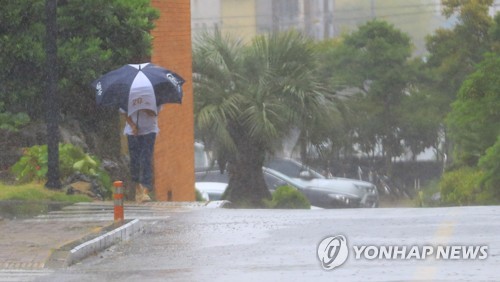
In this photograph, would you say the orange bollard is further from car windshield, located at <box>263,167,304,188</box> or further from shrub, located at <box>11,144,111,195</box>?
car windshield, located at <box>263,167,304,188</box>

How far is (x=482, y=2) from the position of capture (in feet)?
121

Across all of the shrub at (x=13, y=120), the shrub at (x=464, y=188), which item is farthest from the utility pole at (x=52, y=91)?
the shrub at (x=464, y=188)

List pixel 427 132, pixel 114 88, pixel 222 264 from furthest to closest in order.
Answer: pixel 427 132
pixel 114 88
pixel 222 264

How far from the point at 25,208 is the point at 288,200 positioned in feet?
35.5

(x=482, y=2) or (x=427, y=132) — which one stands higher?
(x=482, y=2)

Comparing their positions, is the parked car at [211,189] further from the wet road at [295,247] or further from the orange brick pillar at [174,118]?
the wet road at [295,247]

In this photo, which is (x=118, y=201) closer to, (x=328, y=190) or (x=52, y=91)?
(x=52, y=91)

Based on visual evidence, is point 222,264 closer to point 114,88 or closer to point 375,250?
point 375,250

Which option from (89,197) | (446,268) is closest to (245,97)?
(89,197)

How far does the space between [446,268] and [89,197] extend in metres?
7.62

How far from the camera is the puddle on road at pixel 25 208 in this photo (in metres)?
13.8

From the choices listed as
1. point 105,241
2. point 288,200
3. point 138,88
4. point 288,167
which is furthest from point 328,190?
point 105,241

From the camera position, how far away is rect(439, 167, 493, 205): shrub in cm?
2206

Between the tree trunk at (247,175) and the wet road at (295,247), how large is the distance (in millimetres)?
13587
